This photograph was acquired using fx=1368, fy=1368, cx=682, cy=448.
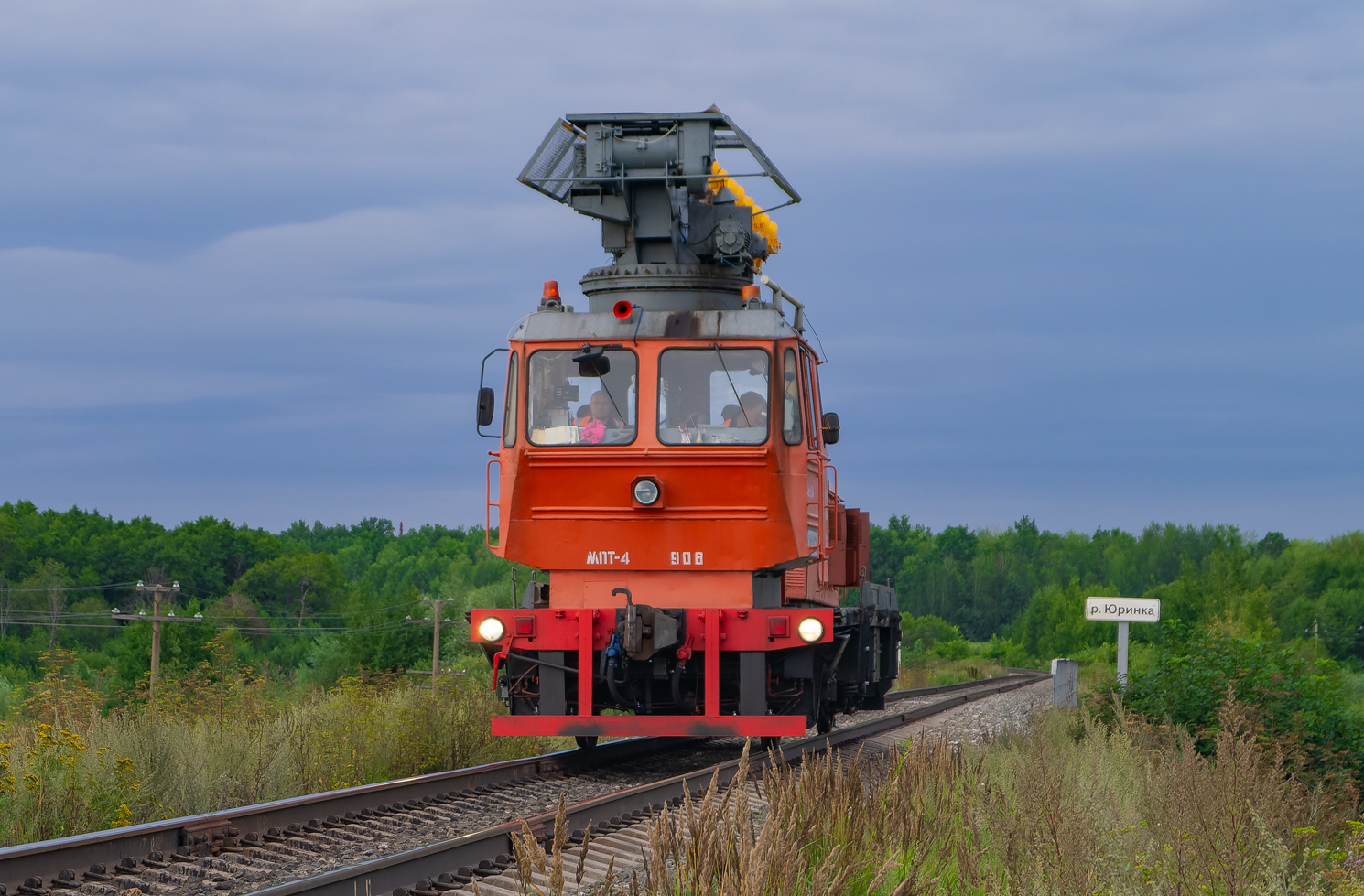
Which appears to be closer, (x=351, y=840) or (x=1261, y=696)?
(x=351, y=840)

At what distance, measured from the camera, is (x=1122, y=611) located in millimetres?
16844

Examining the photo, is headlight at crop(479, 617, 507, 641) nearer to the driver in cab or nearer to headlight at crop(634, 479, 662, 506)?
headlight at crop(634, 479, 662, 506)

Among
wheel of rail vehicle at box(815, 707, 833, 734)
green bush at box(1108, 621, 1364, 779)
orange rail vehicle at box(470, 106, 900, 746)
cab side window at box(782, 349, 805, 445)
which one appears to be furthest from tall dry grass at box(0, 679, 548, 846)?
green bush at box(1108, 621, 1364, 779)

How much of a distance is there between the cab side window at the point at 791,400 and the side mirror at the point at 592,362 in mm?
1494

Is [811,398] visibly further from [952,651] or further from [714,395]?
[952,651]

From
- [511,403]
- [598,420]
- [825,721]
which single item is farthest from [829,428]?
[825,721]

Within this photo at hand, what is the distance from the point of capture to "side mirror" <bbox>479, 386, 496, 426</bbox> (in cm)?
1158

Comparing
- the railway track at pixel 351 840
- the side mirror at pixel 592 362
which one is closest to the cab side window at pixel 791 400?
the side mirror at pixel 592 362

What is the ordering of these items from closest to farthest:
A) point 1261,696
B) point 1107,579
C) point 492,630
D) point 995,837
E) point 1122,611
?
point 995,837
point 492,630
point 1261,696
point 1122,611
point 1107,579

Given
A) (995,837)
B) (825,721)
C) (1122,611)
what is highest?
(1122,611)

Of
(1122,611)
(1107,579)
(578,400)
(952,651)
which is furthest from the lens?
(1107,579)

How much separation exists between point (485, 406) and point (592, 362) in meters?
0.99

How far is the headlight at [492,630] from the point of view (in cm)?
1108

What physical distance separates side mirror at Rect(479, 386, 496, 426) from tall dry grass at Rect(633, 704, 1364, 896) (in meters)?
4.49
